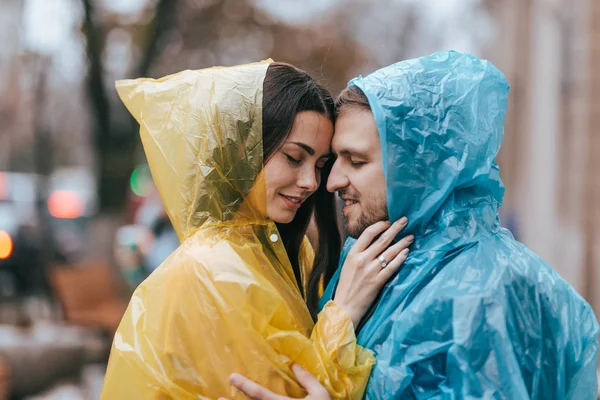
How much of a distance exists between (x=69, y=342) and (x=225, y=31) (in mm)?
9403

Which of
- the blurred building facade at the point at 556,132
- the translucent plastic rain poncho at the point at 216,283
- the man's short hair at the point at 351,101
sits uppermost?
the man's short hair at the point at 351,101

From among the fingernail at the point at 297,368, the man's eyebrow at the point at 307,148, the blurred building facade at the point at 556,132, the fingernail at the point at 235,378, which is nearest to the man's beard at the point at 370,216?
the man's eyebrow at the point at 307,148

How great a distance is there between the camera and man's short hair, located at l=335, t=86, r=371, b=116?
2659mm

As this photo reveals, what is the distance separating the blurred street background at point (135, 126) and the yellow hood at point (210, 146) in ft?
1.27

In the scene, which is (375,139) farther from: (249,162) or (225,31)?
(225,31)

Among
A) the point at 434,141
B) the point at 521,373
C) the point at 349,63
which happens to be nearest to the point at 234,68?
the point at 434,141

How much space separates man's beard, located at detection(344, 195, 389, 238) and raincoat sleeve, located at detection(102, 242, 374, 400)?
34 cm

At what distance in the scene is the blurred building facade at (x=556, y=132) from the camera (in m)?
8.82

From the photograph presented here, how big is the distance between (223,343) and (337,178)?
0.71 metres

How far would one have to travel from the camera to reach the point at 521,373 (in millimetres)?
2293

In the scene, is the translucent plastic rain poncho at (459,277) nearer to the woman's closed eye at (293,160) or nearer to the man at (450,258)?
the man at (450,258)

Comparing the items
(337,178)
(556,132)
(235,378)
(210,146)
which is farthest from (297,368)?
Answer: (556,132)

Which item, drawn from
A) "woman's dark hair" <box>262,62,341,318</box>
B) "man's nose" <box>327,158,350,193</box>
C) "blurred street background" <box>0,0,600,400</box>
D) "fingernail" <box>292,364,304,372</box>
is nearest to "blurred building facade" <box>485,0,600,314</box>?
"blurred street background" <box>0,0,600,400</box>

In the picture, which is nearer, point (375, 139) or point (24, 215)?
point (375, 139)
